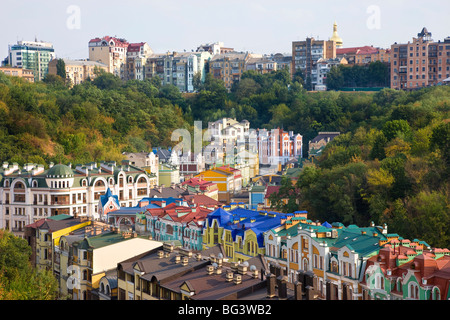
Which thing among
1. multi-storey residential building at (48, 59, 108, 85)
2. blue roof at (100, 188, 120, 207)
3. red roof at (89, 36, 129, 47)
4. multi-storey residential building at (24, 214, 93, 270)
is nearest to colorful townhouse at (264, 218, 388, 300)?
multi-storey residential building at (24, 214, 93, 270)

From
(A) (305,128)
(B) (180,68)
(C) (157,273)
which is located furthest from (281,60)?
(C) (157,273)

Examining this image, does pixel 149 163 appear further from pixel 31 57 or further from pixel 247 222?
pixel 31 57

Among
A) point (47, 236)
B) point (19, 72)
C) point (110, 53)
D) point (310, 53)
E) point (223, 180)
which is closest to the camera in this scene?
point (47, 236)

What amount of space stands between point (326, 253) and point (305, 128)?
99.1ft

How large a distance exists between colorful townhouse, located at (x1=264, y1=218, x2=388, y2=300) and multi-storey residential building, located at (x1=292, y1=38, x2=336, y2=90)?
3740cm

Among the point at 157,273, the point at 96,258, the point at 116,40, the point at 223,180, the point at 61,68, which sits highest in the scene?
the point at 116,40

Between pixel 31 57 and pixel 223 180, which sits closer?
pixel 223 180

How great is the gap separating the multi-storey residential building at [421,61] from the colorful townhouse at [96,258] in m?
32.6

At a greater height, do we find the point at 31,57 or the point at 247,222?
the point at 31,57

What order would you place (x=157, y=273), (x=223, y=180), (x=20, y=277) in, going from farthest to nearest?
(x=223, y=180) → (x=20, y=277) → (x=157, y=273)

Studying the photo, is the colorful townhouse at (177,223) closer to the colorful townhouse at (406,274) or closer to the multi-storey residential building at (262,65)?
the colorful townhouse at (406,274)

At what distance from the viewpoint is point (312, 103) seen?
4341 cm

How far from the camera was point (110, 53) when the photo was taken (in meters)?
56.8
